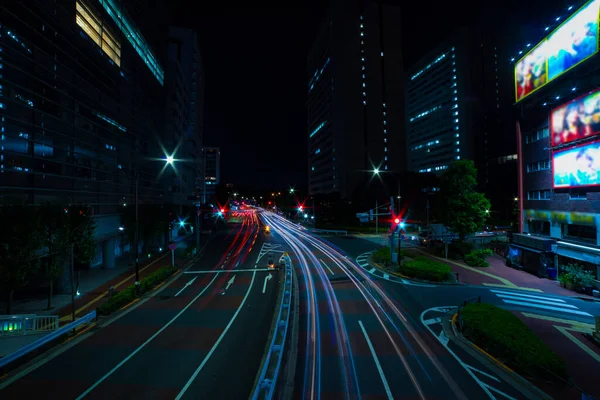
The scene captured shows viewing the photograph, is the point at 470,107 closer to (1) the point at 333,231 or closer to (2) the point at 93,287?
(1) the point at 333,231

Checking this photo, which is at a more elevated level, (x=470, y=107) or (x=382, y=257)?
(x=470, y=107)

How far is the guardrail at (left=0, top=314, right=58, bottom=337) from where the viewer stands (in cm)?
1412

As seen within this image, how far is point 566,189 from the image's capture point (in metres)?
25.9

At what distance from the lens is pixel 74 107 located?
25188mm

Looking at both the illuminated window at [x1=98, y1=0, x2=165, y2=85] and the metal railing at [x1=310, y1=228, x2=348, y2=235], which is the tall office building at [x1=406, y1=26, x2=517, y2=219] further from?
the illuminated window at [x1=98, y1=0, x2=165, y2=85]

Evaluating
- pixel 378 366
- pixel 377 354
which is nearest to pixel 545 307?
pixel 377 354

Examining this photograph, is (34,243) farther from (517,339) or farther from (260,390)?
(517,339)

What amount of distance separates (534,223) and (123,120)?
48214 millimetres

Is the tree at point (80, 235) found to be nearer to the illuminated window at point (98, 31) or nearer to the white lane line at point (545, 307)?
the illuminated window at point (98, 31)

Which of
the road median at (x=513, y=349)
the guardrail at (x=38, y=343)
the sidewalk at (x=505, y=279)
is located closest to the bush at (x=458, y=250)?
the sidewalk at (x=505, y=279)

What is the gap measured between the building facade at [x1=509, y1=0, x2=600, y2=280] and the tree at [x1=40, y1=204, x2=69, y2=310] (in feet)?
122

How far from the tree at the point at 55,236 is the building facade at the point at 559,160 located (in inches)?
1458

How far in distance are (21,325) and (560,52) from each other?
1683 inches

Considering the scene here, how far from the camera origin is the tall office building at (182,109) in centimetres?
5638
